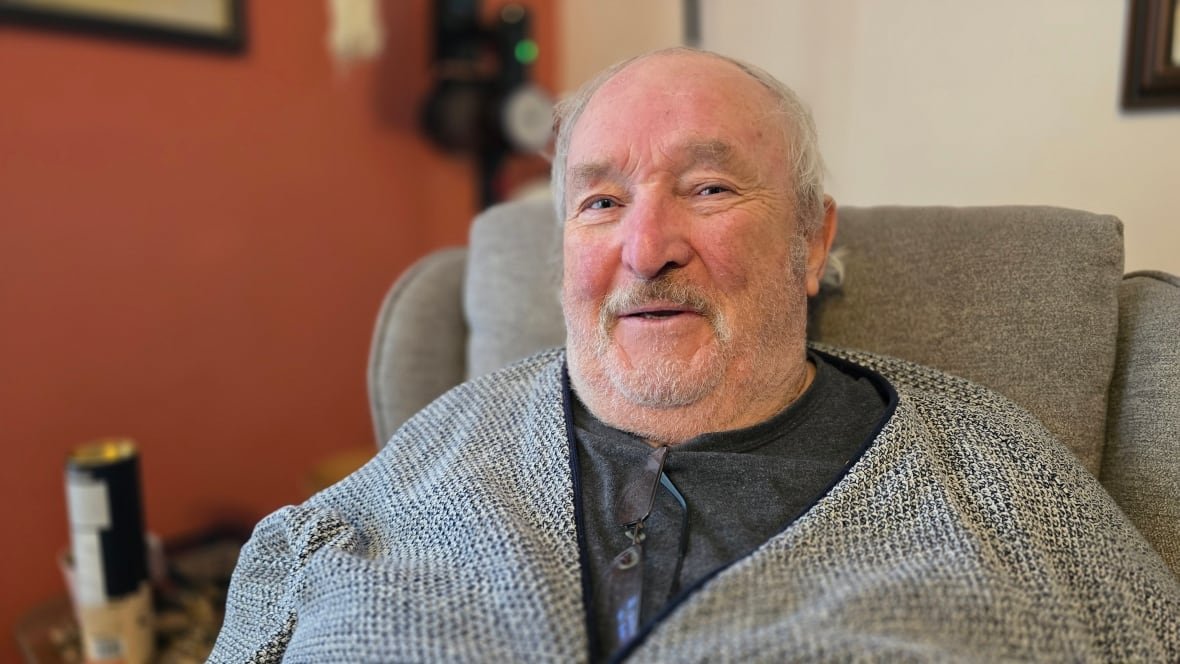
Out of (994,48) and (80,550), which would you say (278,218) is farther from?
(994,48)

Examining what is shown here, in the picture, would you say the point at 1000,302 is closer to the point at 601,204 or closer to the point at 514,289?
Result: the point at 601,204

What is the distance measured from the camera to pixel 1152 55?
123 cm

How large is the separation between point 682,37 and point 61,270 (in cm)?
157

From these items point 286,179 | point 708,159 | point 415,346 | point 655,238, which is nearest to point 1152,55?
point 708,159

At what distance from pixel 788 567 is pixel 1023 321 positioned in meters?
0.52

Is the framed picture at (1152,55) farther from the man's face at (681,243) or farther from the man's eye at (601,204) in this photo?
the man's eye at (601,204)

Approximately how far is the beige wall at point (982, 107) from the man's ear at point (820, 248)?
1.83 ft

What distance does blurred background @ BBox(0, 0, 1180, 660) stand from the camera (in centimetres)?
139

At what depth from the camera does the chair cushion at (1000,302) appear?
0.96 metres

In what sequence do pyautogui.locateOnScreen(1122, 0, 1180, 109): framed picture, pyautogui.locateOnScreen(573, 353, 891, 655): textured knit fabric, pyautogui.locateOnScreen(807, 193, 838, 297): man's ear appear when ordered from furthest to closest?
pyautogui.locateOnScreen(1122, 0, 1180, 109): framed picture → pyautogui.locateOnScreen(807, 193, 838, 297): man's ear → pyautogui.locateOnScreen(573, 353, 891, 655): textured knit fabric

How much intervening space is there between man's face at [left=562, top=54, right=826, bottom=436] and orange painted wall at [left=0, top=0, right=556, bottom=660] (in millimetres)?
1162

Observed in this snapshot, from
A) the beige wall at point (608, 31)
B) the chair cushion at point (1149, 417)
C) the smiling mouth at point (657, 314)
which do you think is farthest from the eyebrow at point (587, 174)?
the beige wall at point (608, 31)

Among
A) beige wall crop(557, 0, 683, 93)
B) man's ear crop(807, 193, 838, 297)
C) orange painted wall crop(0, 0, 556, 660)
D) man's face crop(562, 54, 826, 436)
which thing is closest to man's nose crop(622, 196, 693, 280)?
man's face crop(562, 54, 826, 436)

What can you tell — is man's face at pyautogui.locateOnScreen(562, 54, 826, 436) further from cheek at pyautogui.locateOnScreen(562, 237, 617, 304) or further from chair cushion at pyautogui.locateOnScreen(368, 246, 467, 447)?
chair cushion at pyautogui.locateOnScreen(368, 246, 467, 447)
